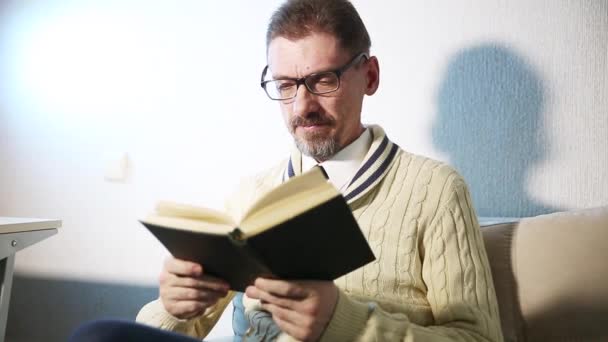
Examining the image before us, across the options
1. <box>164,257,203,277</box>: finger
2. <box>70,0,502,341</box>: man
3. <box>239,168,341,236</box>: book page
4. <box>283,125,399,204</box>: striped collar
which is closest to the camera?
<box>239,168,341,236</box>: book page

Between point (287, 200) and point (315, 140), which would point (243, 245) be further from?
point (315, 140)

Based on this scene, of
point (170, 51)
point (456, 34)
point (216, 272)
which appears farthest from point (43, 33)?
point (216, 272)

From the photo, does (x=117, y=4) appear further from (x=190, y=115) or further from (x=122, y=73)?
(x=190, y=115)

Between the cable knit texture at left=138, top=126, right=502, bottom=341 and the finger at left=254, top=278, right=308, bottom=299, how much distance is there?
0.66 feet

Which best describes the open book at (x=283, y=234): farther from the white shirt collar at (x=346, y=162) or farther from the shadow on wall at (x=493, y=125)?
the shadow on wall at (x=493, y=125)

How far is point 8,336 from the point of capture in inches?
71.7

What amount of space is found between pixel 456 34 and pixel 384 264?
0.68 metres

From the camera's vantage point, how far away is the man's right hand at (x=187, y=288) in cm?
69

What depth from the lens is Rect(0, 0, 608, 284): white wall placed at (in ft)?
3.91

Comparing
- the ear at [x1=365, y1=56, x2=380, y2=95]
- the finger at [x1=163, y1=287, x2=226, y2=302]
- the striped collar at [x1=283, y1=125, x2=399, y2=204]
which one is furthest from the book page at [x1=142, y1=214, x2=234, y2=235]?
the ear at [x1=365, y1=56, x2=380, y2=95]

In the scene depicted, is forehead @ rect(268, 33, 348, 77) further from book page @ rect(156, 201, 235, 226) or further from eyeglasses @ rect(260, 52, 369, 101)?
book page @ rect(156, 201, 235, 226)

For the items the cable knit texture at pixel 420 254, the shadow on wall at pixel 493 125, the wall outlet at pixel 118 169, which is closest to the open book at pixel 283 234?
the cable knit texture at pixel 420 254

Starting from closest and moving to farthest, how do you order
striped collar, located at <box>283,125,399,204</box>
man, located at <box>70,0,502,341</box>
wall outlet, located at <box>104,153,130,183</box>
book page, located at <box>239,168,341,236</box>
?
1. book page, located at <box>239,168,341,236</box>
2. man, located at <box>70,0,502,341</box>
3. striped collar, located at <box>283,125,399,204</box>
4. wall outlet, located at <box>104,153,130,183</box>

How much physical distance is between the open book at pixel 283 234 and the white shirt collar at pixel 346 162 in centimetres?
39
